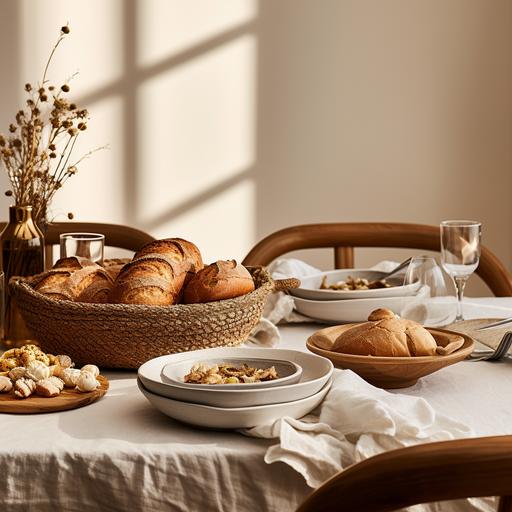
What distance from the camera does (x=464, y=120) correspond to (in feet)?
10.8

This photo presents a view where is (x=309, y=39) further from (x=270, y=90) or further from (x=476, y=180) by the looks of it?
(x=476, y=180)

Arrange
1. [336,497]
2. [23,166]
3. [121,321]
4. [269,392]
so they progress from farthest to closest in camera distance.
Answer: [23,166] → [121,321] → [269,392] → [336,497]

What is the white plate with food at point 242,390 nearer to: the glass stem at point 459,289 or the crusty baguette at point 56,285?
the crusty baguette at point 56,285

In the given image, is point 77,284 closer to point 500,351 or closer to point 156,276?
point 156,276

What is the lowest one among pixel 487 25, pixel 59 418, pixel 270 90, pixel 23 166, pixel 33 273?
pixel 59 418

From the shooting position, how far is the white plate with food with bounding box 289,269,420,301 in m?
1.40

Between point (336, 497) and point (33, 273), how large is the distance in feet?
2.63

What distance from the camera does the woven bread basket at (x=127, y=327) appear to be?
1.06 m

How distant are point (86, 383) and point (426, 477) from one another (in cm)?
47

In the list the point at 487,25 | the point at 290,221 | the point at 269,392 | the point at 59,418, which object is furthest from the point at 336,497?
the point at 487,25

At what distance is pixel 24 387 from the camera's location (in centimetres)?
97

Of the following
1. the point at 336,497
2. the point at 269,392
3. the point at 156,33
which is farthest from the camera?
the point at 156,33

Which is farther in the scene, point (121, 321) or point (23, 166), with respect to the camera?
point (23, 166)

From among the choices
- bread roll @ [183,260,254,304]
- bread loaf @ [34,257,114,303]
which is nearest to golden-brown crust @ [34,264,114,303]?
bread loaf @ [34,257,114,303]
